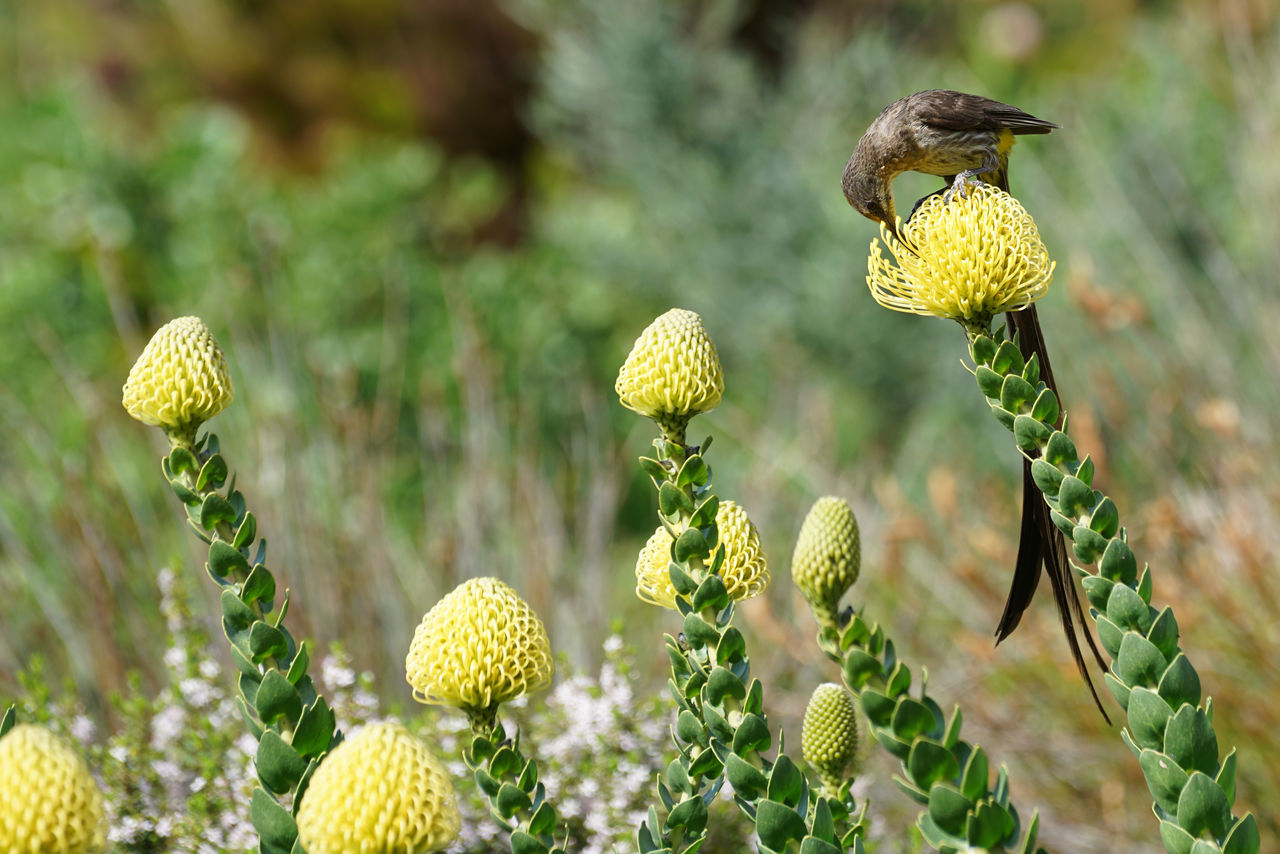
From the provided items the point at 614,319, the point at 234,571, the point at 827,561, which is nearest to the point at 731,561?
the point at 827,561

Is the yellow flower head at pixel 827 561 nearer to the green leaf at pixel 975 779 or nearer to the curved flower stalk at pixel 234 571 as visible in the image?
the green leaf at pixel 975 779

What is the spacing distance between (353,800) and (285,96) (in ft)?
24.0

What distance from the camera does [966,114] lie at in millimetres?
1220

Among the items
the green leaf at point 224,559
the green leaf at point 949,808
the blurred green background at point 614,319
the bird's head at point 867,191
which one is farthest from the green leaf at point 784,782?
the blurred green background at point 614,319

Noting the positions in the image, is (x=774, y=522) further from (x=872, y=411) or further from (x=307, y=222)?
(x=307, y=222)

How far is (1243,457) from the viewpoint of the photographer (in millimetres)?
2566

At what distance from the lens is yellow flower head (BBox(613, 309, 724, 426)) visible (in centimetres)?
91

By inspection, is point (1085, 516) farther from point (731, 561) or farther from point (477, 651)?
point (477, 651)

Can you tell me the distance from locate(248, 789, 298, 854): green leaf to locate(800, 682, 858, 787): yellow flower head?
48cm

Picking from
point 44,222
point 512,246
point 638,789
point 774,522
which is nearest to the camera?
point 638,789

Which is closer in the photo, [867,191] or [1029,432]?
[1029,432]

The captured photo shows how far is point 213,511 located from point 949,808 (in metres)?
0.63

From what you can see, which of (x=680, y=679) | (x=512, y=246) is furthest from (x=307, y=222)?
(x=680, y=679)

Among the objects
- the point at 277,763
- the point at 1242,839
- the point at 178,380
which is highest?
the point at 178,380
